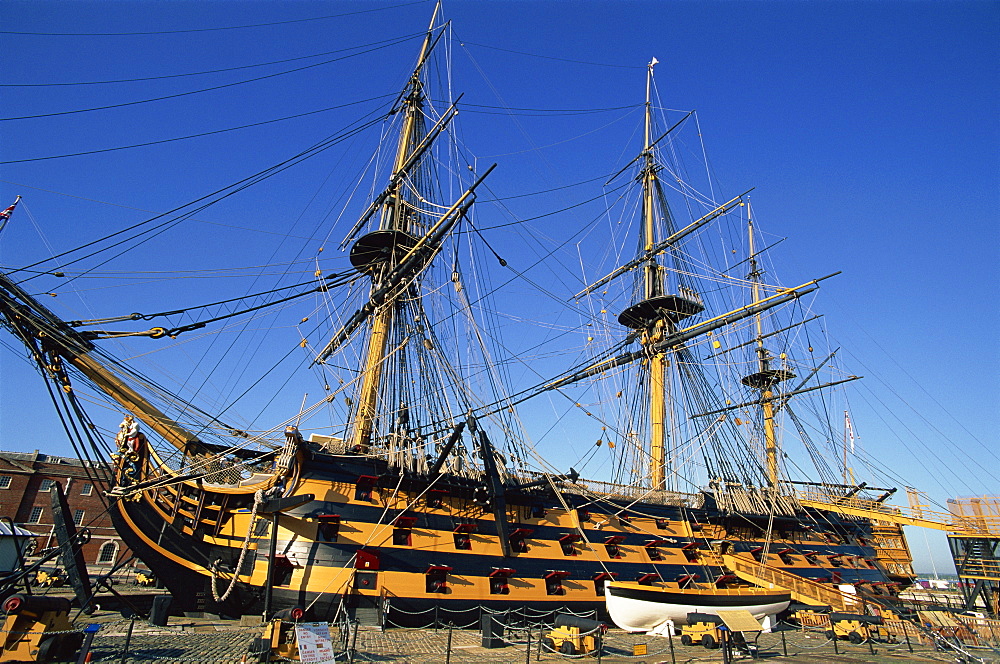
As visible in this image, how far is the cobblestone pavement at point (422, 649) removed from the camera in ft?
33.6

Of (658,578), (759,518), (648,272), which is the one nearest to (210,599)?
(658,578)

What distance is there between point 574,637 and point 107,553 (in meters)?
41.7

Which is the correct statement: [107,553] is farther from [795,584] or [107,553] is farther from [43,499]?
[795,584]

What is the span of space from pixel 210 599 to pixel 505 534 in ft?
27.1

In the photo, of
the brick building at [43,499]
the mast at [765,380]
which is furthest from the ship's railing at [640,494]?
the brick building at [43,499]

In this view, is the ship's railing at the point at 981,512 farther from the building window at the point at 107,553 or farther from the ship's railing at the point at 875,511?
the building window at the point at 107,553

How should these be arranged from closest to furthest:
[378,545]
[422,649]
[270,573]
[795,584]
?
[422,649], [270,573], [378,545], [795,584]

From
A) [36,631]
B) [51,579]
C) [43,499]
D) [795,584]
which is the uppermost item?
[43,499]

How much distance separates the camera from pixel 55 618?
9055 mm

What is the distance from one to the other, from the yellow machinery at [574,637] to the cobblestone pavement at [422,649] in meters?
0.24

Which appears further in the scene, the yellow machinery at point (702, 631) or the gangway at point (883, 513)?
the gangway at point (883, 513)

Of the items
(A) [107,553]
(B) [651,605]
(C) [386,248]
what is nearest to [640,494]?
(B) [651,605]

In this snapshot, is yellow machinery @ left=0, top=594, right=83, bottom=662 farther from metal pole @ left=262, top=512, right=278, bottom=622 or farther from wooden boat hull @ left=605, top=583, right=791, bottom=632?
wooden boat hull @ left=605, top=583, right=791, bottom=632

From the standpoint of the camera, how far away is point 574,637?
1210 centimetres
